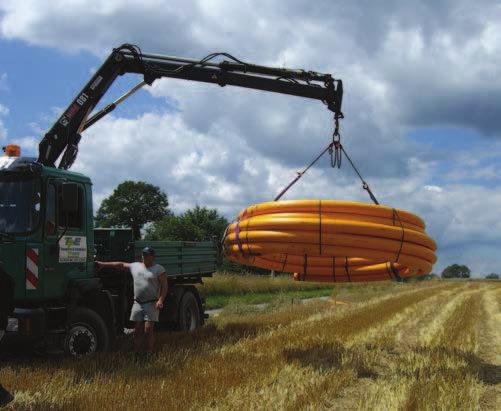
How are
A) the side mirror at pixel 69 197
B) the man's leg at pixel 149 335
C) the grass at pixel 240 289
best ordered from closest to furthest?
the side mirror at pixel 69 197
the man's leg at pixel 149 335
the grass at pixel 240 289

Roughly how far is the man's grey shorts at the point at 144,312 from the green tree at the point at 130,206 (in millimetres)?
64158

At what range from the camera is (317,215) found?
805cm

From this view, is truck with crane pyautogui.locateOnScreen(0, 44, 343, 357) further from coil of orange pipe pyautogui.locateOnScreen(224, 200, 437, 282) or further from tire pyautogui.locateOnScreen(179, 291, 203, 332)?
coil of orange pipe pyautogui.locateOnScreen(224, 200, 437, 282)

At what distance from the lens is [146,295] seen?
877cm

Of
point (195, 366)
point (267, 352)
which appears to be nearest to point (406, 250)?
point (267, 352)

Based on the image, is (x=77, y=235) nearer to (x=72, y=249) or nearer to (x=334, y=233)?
(x=72, y=249)

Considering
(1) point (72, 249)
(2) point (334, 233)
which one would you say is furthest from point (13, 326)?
(2) point (334, 233)

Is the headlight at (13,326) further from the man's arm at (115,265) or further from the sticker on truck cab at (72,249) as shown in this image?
the man's arm at (115,265)

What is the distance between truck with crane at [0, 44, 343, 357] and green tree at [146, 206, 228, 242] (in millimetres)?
38234

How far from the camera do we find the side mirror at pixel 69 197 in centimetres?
728

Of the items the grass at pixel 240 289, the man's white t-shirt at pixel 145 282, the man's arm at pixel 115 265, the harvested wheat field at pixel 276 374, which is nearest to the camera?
the harvested wheat field at pixel 276 374

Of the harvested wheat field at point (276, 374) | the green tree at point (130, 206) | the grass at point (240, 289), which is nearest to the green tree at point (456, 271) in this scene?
the green tree at point (130, 206)

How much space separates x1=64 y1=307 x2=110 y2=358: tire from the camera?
777 centimetres

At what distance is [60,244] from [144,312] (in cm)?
169
